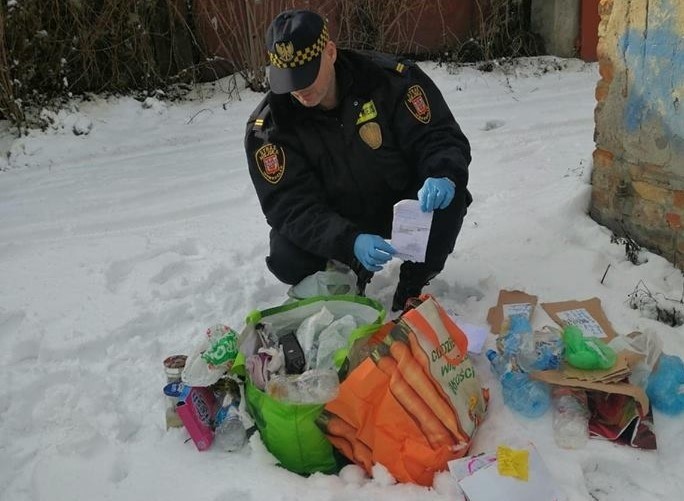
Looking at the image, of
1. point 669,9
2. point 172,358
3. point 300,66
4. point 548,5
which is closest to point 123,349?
point 172,358

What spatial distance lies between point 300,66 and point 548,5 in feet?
14.9

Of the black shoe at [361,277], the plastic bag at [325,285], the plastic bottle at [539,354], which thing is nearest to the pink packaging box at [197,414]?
the plastic bag at [325,285]

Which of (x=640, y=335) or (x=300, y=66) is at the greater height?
(x=300, y=66)

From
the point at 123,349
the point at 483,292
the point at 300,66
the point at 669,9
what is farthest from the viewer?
the point at 483,292

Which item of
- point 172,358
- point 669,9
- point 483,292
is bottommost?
point 483,292

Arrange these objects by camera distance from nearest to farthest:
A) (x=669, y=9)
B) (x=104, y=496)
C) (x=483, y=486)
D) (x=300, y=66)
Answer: (x=483, y=486)
(x=104, y=496)
(x=300, y=66)
(x=669, y=9)

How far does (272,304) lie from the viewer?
8.63 feet

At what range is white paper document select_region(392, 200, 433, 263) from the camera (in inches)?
84.0

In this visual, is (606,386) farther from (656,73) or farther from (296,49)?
(296,49)

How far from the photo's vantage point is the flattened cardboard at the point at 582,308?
2.29m

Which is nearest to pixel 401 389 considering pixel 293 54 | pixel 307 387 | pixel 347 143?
pixel 307 387

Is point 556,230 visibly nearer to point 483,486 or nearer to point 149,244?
point 483,486

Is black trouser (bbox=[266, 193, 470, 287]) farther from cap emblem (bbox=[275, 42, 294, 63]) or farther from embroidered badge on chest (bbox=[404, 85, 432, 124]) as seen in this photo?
cap emblem (bbox=[275, 42, 294, 63])

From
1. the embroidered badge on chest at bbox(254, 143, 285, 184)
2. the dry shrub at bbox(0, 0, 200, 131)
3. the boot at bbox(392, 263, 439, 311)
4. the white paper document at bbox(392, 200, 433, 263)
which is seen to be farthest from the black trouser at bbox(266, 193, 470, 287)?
the dry shrub at bbox(0, 0, 200, 131)
